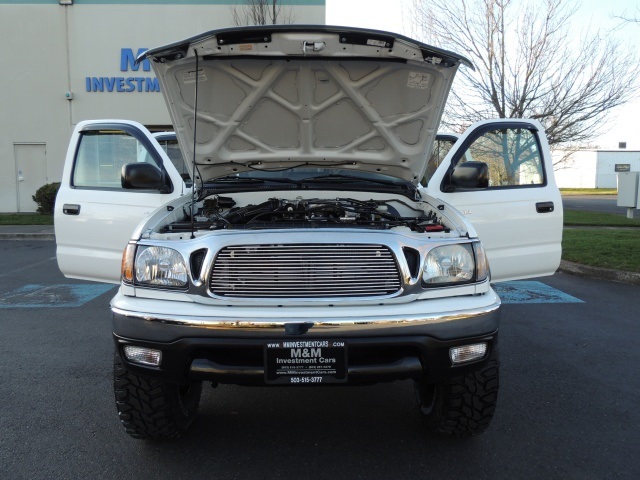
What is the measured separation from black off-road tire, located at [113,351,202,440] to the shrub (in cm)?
1619

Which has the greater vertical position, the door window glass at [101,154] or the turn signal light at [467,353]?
the door window glass at [101,154]

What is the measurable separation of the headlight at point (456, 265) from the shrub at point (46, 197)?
55.7 feet

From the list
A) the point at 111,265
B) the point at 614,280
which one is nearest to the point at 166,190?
the point at 111,265

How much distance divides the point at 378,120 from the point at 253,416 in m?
2.12

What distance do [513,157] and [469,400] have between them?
2391mm

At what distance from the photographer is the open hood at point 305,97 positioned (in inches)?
129

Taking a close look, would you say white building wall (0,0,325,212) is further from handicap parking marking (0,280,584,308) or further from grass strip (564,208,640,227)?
handicap parking marking (0,280,584,308)

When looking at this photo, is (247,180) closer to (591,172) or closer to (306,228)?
(306,228)

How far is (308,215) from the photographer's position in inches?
141

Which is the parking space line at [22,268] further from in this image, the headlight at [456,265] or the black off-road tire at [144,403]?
the headlight at [456,265]

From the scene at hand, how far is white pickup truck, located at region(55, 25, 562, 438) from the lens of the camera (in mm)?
2629

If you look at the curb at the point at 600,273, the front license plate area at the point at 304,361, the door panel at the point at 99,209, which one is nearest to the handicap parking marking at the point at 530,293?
the curb at the point at 600,273

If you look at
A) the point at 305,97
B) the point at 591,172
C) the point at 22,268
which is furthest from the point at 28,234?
the point at 591,172

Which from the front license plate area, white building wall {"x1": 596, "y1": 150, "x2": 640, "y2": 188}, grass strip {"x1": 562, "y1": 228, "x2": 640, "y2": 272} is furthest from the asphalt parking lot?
white building wall {"x1": 596, "y1": 150, "x2": 640, "y2": 188}
